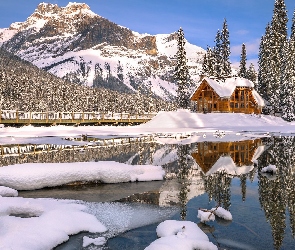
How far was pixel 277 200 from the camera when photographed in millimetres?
8477

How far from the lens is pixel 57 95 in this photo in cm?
11612

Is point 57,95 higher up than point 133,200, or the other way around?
point 57,95

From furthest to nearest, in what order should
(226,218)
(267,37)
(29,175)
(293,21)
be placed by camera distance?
(267,37) → (293,21) → (29,175) → (226,218)

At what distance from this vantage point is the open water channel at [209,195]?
6168mm

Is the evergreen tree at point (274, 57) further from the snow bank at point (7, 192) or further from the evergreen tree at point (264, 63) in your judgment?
the snow bank at point (7, 192)

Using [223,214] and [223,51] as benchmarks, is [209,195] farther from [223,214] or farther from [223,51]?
[223,51]

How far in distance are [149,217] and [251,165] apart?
7594mm

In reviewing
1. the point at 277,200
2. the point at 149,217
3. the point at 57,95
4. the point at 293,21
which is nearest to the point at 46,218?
the point at 149,217

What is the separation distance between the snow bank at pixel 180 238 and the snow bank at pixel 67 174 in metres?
4.51

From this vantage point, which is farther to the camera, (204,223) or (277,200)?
(277,200)

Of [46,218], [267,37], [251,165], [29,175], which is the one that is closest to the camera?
[46,218]

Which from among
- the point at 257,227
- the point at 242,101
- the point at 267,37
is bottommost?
the point at 257,227

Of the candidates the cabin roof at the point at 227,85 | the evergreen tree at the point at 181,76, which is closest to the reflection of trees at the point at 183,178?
the cabin roof at the point at 227,85

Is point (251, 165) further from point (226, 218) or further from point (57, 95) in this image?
point (57, 95)
